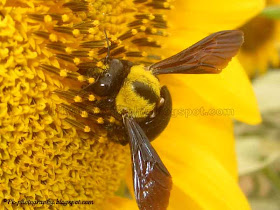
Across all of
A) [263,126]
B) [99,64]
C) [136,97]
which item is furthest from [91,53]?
[263,126]

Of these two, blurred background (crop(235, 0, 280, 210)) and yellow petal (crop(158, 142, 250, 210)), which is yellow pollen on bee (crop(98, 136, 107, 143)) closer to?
yellow petal (crop(158, 142, 250, 210))

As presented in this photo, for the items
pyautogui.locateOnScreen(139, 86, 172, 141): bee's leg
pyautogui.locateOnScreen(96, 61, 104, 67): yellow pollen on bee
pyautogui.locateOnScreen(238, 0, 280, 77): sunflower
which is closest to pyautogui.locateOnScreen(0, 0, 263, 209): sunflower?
pyautogui.locateOnScreen(96, 61, 104, 67): yellow pollen on bee

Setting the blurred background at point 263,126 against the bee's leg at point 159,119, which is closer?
the bee's leg at point 159,119

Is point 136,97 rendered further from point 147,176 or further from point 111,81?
point 147,176

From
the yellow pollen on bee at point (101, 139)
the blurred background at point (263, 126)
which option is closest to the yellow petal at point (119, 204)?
the yellow pollen on bee at point (101, 139)

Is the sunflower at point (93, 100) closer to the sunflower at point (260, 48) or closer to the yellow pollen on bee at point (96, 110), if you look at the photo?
the yellow pollen on bee at point (96, 110)

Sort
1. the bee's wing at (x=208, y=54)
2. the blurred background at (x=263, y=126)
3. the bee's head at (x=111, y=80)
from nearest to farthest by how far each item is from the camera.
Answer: the bee's head at (x=111, y=80), the bee's wing at (x=208, y=54), the blurred background at (x=263, y=126)
